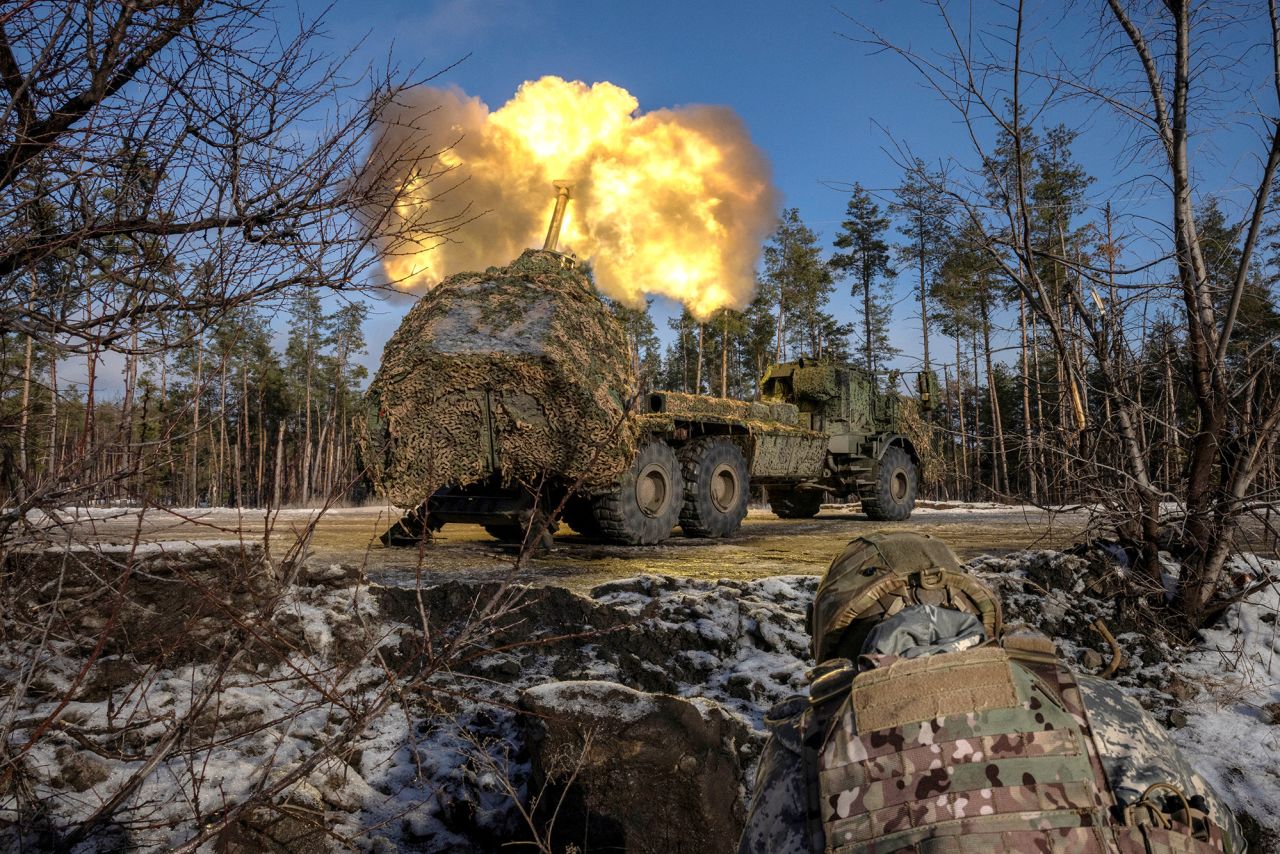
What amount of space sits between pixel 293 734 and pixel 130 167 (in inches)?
108

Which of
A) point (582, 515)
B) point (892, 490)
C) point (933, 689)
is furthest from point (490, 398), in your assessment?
point (892, 490)

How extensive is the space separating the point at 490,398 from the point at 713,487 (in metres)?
3.73

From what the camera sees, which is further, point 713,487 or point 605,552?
point 713,487

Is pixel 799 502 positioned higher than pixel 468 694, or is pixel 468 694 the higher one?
pixel 799 502

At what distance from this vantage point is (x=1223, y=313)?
15.8ft

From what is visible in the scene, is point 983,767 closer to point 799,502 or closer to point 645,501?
point 645,501

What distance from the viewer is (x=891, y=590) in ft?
6.31

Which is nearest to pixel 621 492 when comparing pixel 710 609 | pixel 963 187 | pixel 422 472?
pixel 422 472

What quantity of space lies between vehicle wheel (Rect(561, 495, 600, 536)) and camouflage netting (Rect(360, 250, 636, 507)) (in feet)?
3.95

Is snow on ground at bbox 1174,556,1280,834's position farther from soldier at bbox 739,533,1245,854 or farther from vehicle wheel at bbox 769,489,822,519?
vehicle wheel at bbox 769,489,822,519

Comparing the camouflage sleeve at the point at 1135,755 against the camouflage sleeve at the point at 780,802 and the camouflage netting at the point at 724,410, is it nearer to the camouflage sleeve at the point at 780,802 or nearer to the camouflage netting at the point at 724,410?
the camouflage sleeve at the point at 780,802

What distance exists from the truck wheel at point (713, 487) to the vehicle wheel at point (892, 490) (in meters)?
4.44

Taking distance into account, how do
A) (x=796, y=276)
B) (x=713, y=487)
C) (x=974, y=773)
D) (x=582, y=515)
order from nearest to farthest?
(x=974, y=773), (x=582, y=515), (x=713, y=487), (x=796, y=276)

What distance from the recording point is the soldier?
1406 millimetres
